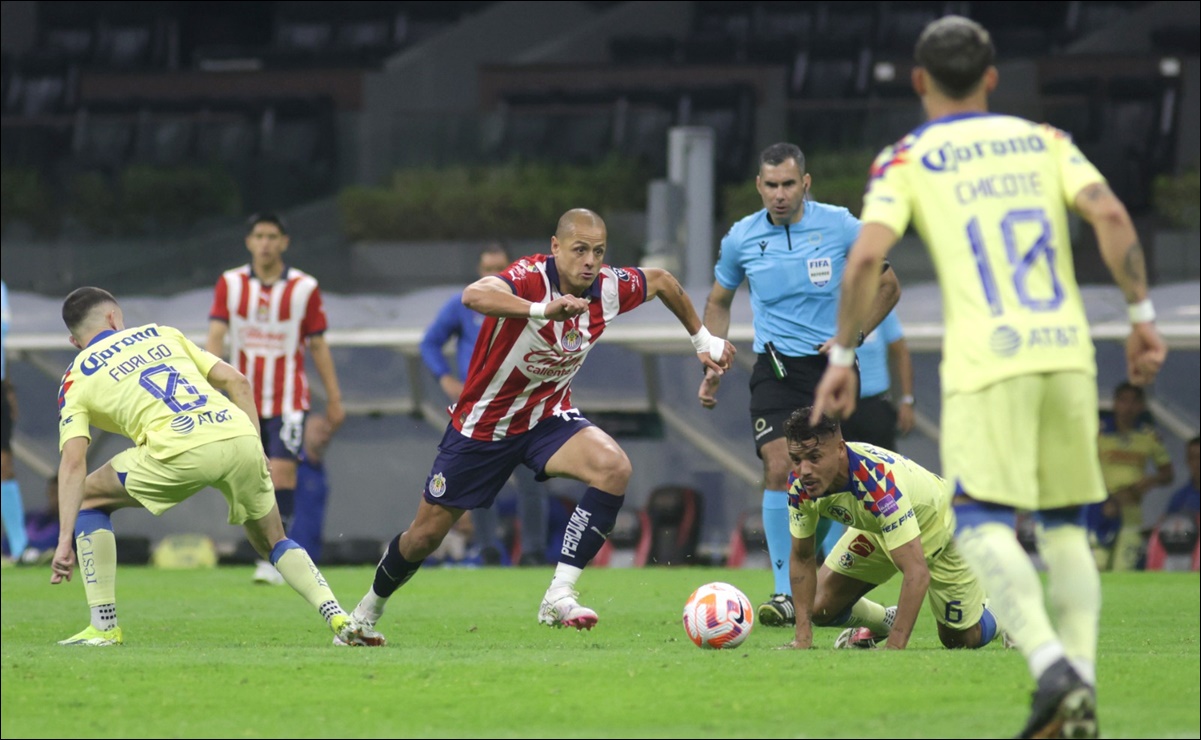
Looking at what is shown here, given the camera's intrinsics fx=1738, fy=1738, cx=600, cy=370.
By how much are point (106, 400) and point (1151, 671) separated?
14.0ft

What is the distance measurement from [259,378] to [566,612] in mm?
4907

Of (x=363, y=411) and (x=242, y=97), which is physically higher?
(x=242, y=97)

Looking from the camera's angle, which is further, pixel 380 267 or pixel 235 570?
pixel 380 267

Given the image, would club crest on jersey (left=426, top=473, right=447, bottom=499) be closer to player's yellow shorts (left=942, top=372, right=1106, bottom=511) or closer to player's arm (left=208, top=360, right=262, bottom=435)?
player's arm (left=208, top=360, right=262, bottom=435)

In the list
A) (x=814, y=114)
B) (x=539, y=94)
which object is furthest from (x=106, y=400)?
(x=539, y=94)

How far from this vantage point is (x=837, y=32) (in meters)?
23.2

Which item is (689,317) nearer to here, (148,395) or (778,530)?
(778,530)

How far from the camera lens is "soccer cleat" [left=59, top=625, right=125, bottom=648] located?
7.33 metres

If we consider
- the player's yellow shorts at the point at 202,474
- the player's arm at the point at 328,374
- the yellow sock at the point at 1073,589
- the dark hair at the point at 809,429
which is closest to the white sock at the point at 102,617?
the player's yellow shorts at the point at 202,474

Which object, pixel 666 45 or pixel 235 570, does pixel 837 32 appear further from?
pixel 235 570

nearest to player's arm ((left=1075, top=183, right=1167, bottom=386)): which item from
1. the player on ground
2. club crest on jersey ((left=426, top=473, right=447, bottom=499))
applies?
the player on ground

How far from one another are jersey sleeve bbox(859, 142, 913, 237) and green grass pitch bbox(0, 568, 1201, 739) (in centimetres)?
136

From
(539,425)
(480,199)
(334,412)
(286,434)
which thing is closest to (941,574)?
(539,425)

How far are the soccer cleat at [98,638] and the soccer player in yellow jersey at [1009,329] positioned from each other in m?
3.94
